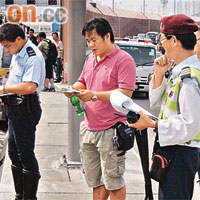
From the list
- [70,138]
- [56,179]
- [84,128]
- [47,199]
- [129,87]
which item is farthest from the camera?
[70,138]

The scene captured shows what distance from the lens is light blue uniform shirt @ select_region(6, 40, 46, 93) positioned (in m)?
4.59

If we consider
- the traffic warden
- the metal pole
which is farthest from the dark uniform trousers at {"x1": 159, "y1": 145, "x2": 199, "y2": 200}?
the metal pole

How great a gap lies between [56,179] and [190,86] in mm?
3423

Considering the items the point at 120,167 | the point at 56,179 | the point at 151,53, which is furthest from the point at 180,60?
the point at 151,53

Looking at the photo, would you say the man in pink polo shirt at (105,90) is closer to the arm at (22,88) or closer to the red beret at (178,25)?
A: the arm at (22,88)

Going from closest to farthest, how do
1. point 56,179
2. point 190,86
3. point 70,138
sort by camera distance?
point 190,86, point 56,179, point 70,138

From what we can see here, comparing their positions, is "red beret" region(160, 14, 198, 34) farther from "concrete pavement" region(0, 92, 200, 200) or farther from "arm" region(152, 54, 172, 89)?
"concrete pavement" region(0, 92, 200, 200)

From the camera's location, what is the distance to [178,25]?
305 centimetres

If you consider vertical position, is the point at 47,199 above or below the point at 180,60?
below

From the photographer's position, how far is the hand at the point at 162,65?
127 inches

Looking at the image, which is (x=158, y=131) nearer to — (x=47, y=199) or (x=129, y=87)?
(x=129, y=87)

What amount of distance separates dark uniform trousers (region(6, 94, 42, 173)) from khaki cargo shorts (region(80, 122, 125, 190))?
0.68 meters

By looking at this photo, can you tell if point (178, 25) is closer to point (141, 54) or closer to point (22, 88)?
point (22, 88)

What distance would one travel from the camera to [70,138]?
6.43 metres
